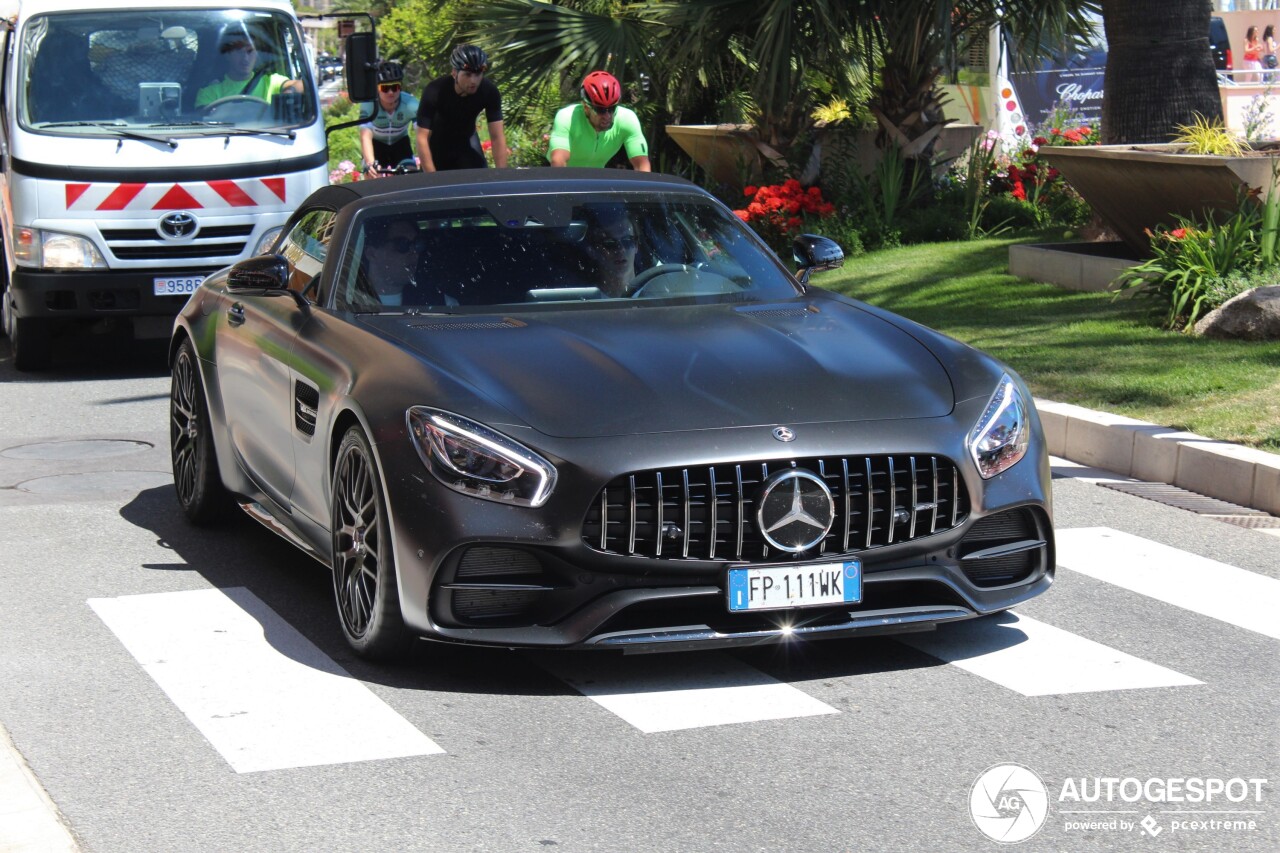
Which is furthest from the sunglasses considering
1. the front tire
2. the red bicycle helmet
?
the red bicycle helmet

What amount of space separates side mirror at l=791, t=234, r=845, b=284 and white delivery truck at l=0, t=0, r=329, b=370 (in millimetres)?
5797

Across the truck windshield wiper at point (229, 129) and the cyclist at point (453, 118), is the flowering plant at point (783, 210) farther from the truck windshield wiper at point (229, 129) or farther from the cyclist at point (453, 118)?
the truck windshield wiper at point (229, 129)

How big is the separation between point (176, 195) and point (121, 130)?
0.59 m

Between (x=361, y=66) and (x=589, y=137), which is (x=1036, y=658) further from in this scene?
(x=361, y=66)

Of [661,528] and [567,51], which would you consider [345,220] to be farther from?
[567,51]

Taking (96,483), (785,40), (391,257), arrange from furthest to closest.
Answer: (785,40) → (96,483) → (391,257)

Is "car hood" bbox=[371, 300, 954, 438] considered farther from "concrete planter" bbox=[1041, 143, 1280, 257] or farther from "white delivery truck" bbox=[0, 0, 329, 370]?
"concrete planter" bbox=[1041, 143, 1280, 257]

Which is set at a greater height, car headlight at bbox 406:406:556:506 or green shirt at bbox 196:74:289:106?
green shirt at bbox 196:74:289:106

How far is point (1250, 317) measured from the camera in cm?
1109

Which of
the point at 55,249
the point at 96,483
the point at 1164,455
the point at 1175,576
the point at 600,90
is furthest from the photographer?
the point at 55,249

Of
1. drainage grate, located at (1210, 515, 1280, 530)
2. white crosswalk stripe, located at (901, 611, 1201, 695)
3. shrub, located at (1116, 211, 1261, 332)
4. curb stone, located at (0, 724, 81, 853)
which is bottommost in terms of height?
drainage grate, located at (1210, 515, 1280, 530)

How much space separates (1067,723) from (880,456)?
3.02 feet

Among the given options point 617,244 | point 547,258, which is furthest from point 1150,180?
point 547,258

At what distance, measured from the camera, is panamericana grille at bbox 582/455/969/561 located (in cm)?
529
